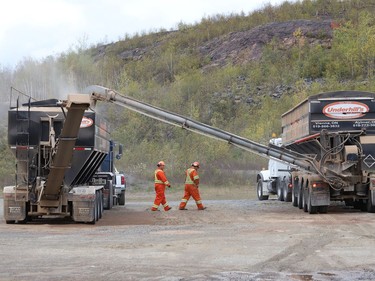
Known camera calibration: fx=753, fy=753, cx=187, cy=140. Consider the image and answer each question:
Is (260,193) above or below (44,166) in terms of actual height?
below

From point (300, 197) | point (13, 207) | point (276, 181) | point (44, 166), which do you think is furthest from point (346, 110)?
point (276, 181)

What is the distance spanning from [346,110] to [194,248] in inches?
414

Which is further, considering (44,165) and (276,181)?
(276,181)

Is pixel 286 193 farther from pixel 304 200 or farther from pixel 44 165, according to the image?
pixel 44 165

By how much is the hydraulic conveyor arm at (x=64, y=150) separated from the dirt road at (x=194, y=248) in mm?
812

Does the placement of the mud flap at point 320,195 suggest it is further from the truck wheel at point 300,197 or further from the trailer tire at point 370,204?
the truck wheel at point 300,197

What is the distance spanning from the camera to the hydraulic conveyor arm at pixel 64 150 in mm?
17078

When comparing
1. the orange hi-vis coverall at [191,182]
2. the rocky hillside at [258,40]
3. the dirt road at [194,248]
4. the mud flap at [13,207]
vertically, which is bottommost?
the dirt road at [194,248]

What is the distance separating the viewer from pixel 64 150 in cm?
1848

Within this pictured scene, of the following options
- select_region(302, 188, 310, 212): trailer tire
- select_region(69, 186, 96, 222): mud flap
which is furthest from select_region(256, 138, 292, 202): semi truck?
select_region(69, 186, 96, 222): mud flap

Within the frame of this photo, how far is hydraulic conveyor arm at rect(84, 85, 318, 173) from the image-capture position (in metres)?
23.6

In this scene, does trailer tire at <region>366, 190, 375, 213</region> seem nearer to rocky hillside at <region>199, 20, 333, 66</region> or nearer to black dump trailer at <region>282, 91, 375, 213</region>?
black dump trailer at <region>282, 91, 375, 213</region>

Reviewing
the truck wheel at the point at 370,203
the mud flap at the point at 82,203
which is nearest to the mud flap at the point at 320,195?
the truck wheel at the point at 370,203

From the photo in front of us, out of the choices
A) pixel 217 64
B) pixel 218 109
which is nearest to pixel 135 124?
pixel 218 109
